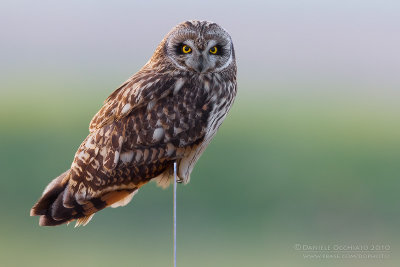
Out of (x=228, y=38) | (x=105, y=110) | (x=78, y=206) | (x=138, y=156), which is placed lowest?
(x=78, y=206)

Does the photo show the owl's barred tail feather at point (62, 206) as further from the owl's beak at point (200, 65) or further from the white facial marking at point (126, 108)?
the owl's beak at point (200, 65)

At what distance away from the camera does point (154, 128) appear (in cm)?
224

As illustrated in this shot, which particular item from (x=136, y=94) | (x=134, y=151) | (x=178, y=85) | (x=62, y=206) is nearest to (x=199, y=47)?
(x=178, y=85)

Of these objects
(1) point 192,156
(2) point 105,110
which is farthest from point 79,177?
(1) point 192,156

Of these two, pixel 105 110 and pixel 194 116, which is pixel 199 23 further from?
pixel 105 110

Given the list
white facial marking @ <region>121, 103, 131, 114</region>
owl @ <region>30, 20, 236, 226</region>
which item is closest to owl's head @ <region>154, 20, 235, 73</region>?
owl @ <region>30, 20, 236, 226</region>

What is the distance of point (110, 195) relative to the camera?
226cm

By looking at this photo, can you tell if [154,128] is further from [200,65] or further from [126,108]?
[200,65]

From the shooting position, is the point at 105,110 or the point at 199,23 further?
the point at 105,110

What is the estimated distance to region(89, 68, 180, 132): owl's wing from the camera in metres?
2.25

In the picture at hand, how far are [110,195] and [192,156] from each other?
0.33 metres

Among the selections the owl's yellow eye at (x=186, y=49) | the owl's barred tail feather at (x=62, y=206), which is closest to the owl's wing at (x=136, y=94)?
the owl's yellow eye at (x=186, y=49)

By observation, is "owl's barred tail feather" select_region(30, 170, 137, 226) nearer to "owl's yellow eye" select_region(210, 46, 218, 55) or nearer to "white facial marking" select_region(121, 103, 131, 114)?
"white facial marking" select_region(121, 103, 131, 114)

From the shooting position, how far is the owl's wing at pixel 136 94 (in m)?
2.25
